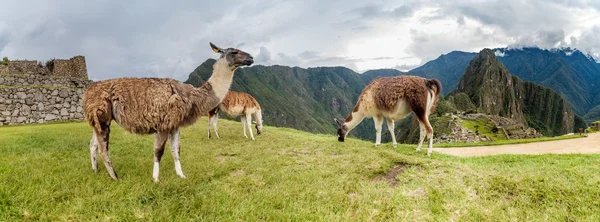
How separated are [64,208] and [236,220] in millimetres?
2313

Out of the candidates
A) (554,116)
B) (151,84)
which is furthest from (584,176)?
(554,116)

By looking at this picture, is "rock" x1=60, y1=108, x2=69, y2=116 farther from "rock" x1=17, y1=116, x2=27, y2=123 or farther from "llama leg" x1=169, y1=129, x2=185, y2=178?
"llama leg" x1=169, y1=129, x2=185, y2=178

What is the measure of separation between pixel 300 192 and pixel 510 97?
677ft

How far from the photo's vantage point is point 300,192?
199 inches

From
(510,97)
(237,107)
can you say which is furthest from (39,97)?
A: (510,97)

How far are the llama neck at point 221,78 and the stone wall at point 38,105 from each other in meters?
19.9

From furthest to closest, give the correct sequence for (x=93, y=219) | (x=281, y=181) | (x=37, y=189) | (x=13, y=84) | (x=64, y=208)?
(x=13, y=84) → (x=281, y=181) → (x=37, y=189) → (x=64, y=208) → (x=93, y=219)

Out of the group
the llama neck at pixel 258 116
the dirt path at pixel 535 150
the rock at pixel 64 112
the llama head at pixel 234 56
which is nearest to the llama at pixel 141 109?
the llama head at pixel 234 56

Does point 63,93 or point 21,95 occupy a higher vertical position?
point 63,93

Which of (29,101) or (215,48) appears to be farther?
(29,101)

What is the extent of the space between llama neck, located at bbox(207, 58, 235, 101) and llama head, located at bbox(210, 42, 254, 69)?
→ 11cm

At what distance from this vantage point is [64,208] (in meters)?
3.99

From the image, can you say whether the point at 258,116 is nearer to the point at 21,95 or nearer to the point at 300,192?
the point at 300,192

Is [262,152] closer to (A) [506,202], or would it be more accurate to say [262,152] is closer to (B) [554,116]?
(A) [506,202]
